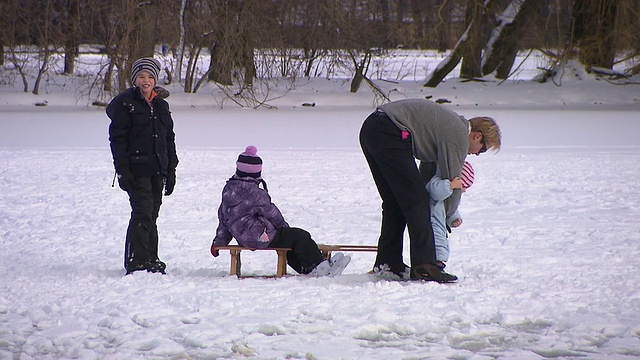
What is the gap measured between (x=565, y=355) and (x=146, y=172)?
297 cm

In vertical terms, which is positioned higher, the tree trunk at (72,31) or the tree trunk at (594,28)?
the tree trunk at (594,28)

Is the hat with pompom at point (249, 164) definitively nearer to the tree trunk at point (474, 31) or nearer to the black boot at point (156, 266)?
the black boot at point (156, 266)

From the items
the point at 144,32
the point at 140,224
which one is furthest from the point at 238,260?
the point at 144,32

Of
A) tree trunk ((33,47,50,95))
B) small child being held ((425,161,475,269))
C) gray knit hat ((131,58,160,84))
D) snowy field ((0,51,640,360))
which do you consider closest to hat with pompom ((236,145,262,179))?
snowy field ((0,51,640,360))

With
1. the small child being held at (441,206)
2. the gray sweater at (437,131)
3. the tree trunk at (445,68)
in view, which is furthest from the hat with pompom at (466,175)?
the tree trunk at (445,68)

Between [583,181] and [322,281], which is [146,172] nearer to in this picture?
[322,281]

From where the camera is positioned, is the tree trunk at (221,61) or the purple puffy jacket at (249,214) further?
the tree trunk at (221,61)

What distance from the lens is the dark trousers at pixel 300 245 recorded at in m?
5.75

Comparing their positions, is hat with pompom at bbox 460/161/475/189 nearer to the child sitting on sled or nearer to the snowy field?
the snowy field

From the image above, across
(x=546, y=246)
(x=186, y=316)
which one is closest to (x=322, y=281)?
(x=186, y=316)

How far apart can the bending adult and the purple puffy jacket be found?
31.5 inches

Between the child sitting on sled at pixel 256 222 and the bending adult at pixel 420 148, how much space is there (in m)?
0.58

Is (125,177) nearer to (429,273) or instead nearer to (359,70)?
(429,273)

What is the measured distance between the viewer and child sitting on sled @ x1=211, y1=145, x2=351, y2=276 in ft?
18.7
